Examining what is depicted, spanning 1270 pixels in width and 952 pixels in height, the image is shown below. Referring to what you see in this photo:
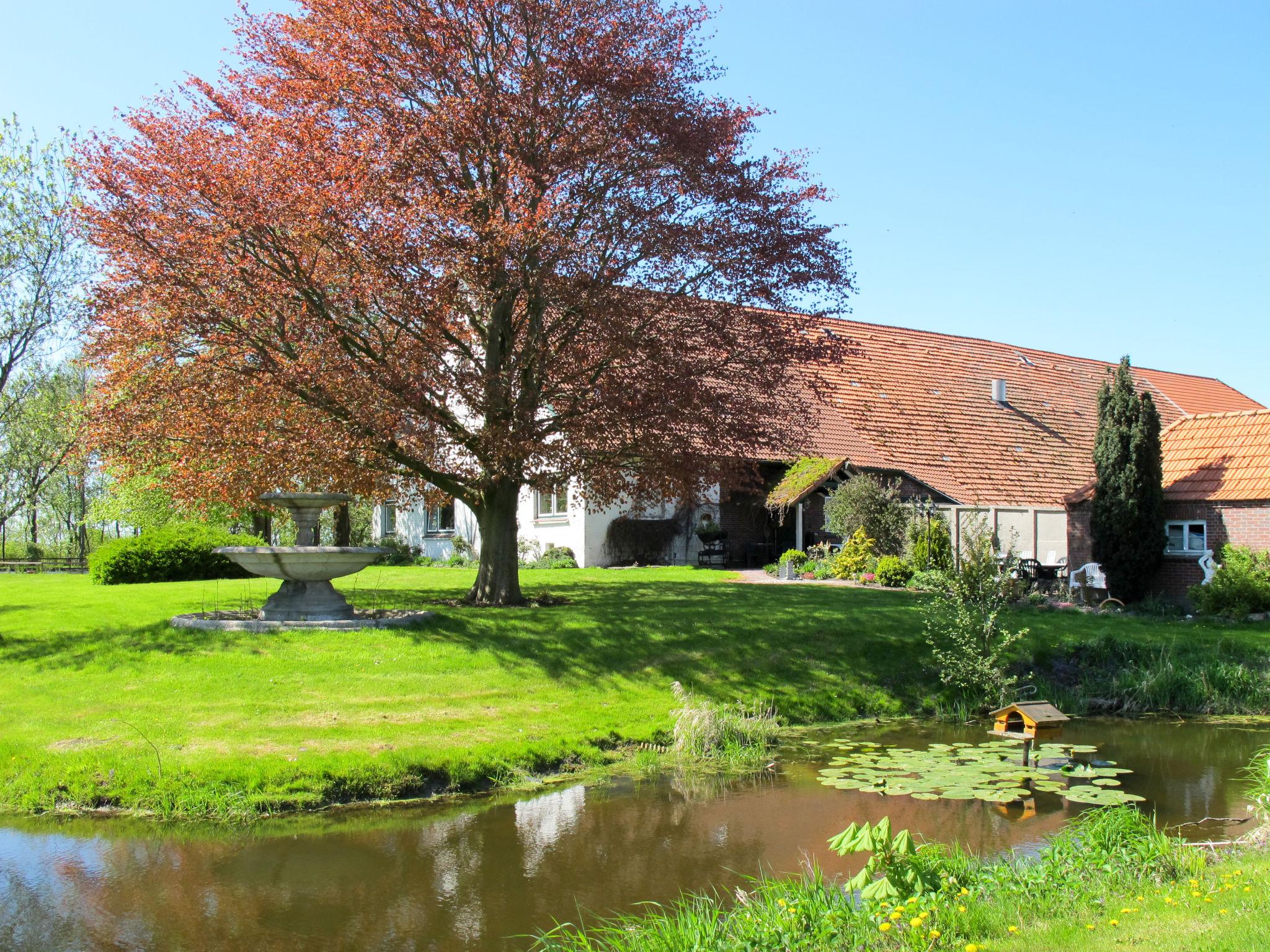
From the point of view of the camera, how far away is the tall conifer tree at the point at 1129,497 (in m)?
20.4

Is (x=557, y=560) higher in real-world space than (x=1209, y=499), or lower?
lower

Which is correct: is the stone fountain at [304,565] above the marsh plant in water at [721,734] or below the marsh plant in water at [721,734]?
above

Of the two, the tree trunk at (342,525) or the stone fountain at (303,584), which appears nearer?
the stone fountain at (303,584)

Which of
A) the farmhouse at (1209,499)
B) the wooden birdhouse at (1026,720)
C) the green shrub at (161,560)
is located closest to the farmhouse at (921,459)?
the farmhouse at (1209,499)

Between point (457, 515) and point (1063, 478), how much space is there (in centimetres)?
1874

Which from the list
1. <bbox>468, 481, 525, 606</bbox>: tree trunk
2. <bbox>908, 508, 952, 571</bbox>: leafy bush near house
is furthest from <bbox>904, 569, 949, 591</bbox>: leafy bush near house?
<bbox>468, 481, 525, 606</bbox>: tree trunk

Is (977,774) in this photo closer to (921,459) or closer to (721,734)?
(721,734)

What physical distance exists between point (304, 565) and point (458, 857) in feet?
22.8

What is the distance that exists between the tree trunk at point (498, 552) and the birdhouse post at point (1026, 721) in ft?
26.7

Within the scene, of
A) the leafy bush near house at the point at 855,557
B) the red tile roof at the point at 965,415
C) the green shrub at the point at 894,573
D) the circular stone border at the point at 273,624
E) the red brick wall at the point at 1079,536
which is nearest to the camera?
the circular stone border at the point at 273,624

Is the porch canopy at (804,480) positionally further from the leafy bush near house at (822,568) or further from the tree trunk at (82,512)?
the tree trunk at (82,512)

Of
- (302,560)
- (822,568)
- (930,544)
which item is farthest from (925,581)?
(302,560)

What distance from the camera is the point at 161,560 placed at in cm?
2264

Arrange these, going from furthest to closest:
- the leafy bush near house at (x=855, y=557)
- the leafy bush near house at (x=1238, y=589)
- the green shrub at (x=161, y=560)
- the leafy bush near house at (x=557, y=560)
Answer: the leafy bush near house at (x=557, y=560) → the leafy bush near house at (x=855, y=557) → the green shrub at (x=161, y=560) → the leafy bush near house at (x=1238, y=589)
